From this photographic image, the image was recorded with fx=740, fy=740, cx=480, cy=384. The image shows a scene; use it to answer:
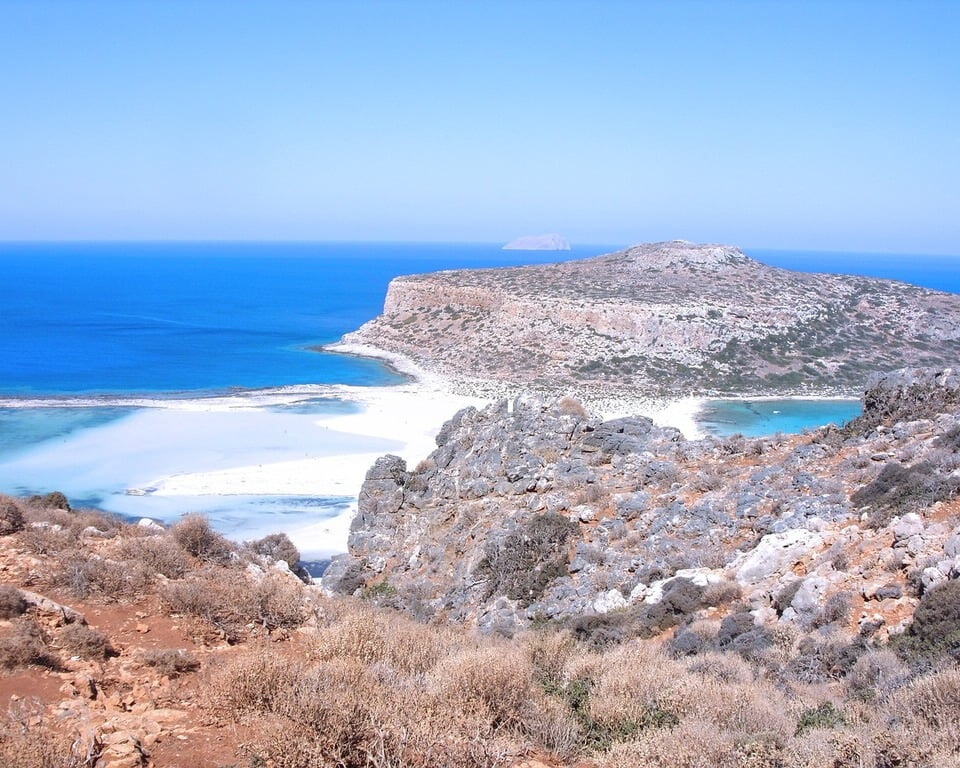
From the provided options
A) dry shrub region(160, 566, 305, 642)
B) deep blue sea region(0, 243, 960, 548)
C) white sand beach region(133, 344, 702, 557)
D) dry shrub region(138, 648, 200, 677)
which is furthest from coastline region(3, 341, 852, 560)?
dry shrub region(138, 648, 200, 677)

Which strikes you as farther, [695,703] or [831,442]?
[831,442]

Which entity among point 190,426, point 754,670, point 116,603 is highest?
point 116,603

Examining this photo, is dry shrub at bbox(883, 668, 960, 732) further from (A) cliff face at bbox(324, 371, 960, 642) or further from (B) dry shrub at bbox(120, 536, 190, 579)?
(B) dry shrub at bbox(120, 536, 190, 579)

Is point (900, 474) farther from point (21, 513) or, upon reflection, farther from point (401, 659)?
point (21, 513)

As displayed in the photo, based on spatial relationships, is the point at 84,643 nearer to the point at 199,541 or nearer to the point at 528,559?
the point at 199,541

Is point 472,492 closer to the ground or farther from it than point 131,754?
closer to the ground

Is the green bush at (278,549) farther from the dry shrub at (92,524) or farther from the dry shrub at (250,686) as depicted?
the dry shrub at (250,686)

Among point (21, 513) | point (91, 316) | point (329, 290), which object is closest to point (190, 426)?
point (21, 513)
